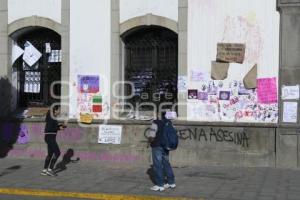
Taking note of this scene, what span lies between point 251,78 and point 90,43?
417 centimetres

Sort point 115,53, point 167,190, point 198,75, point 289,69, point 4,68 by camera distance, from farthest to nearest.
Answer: point 4,68 → point 115,53 → point 198,75 → point 289,69 → point 167,190

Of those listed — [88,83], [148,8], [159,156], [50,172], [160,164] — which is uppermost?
[148,8]

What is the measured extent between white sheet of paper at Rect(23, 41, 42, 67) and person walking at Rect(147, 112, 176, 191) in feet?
19.6

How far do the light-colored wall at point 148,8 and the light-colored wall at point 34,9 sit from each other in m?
1.79

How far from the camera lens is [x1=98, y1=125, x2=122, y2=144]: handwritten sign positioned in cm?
1455

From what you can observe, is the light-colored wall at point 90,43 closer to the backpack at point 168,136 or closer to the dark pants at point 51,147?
the dark pants at point 51,147

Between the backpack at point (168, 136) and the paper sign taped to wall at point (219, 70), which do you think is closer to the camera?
the backpack at point (168, 136)

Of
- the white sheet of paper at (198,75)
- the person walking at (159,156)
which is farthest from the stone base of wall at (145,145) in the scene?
the person walking at (159,156)

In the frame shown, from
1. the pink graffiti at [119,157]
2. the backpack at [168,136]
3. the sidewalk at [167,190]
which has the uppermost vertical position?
the backpack at [168,136]

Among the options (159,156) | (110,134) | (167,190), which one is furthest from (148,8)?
(167,190)

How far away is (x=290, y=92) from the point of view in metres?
13.4

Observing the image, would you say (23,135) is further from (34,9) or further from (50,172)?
(34,9)

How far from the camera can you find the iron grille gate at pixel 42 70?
15661 mm

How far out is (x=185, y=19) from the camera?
14.1m
